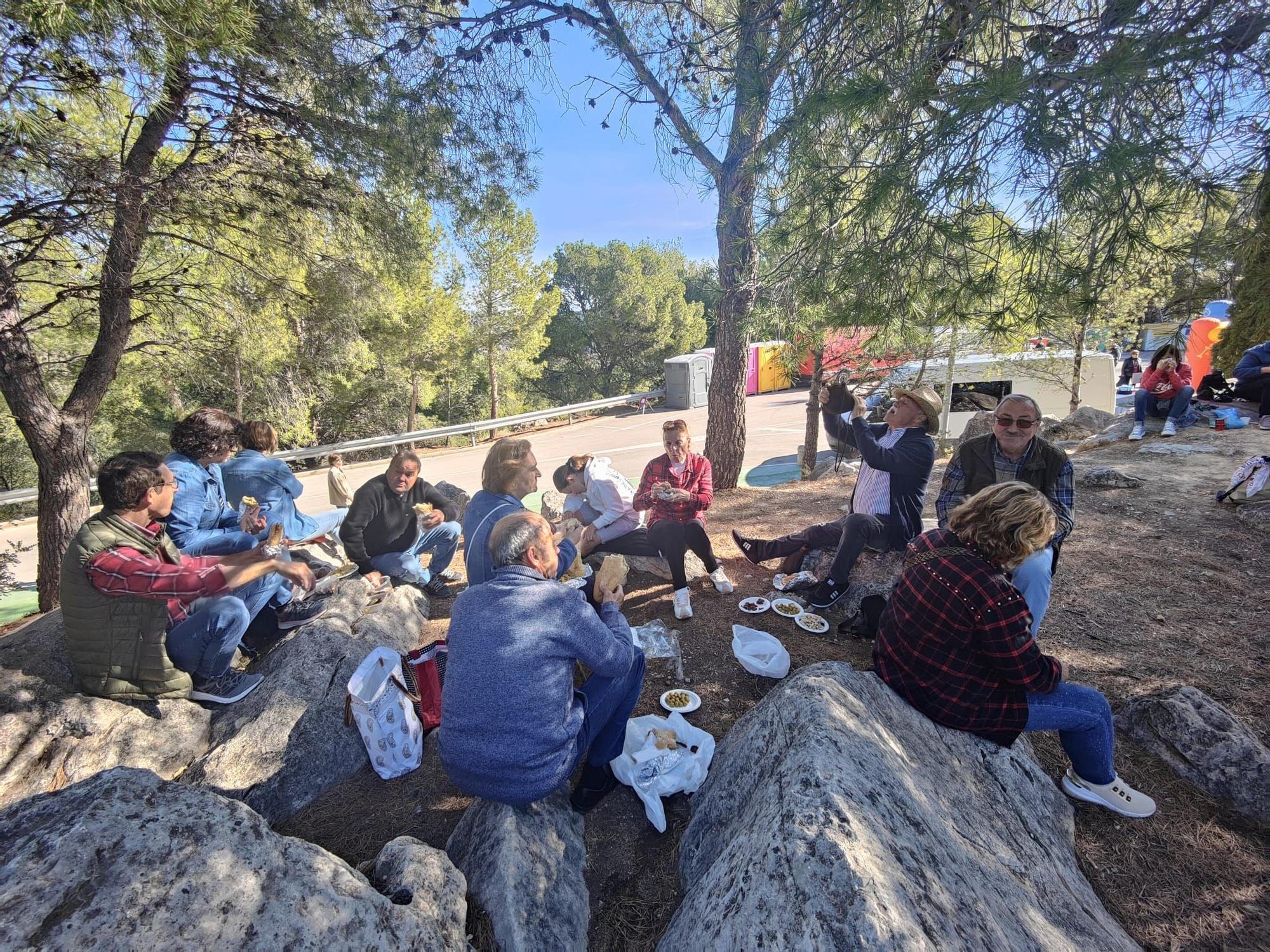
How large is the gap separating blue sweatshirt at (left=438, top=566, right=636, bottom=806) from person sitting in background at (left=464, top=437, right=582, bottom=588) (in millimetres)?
974

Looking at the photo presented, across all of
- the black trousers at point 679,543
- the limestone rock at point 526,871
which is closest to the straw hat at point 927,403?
the black trousers at point 679,543

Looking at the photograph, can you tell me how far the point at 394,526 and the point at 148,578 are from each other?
2.06 meters

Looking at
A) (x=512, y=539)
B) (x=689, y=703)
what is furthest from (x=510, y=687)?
(x=689, y=703)

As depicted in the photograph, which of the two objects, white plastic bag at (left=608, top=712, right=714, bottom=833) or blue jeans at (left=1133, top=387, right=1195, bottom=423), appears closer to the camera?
white plastic bag at (left=608, top=712, right=714, bottom=833)

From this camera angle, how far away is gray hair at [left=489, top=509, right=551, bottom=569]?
206 centimetres

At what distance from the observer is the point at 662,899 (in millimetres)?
1979

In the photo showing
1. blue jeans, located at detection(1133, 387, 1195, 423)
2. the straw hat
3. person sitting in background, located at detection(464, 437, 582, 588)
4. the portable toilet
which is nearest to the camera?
person sitting in background, located at detection(464, 437, 582, 588)

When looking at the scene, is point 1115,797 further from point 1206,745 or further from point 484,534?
point 484,534

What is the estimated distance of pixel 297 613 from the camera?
3.90 metres

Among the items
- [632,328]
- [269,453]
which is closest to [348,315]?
[269,453]

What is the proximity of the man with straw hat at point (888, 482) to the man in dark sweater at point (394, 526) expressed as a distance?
3174mm

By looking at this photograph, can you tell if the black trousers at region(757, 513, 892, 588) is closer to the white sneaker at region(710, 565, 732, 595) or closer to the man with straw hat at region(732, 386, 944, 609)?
the man with straw hat at region(732, 386, 944, 609)

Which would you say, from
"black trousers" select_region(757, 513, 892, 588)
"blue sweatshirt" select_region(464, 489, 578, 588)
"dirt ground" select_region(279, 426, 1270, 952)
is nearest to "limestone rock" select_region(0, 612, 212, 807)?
"dirt ground" select_region(279, 426, 1270, 952)

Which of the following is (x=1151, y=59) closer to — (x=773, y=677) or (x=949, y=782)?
(x=949, y=782)
